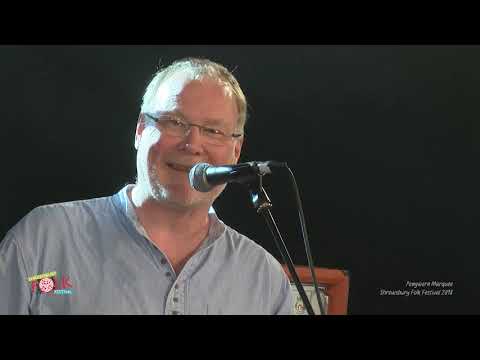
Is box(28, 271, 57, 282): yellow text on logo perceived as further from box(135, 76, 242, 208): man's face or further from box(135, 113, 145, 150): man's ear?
box(135, 113, 145, 150): man's ear

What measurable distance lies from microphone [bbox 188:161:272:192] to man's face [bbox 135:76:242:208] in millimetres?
435

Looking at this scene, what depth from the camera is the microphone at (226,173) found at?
1.48m

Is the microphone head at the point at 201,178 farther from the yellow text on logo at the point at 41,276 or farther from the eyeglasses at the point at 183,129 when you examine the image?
the yellow text on logo at the point at 41,276

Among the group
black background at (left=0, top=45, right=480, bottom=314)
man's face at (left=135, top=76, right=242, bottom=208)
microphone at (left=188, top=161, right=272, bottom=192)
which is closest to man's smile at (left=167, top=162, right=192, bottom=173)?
man's face at (left=135, top=76, right=242, bottom=208)

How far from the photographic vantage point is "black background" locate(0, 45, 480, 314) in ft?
7.53

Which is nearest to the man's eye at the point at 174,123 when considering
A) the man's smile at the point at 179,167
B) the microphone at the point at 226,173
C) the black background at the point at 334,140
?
the man's smile at the point at 179,167

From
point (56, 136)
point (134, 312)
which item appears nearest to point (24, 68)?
point (56, 136)

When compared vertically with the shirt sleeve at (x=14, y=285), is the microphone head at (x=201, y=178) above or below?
above

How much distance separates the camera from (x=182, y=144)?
6.69 ft

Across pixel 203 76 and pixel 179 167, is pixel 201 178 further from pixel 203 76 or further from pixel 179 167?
pixel 203 76

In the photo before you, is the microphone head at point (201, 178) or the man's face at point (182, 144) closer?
the microphone head at point (201, 178)

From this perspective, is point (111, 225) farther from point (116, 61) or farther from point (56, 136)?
point (116, 61)

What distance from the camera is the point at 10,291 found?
Answer: 190 centimetres

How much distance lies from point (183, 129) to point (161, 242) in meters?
0.38
